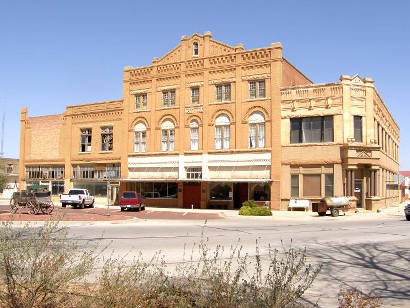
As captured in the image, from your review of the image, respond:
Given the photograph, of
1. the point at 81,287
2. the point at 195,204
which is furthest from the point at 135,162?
the point at 81,287

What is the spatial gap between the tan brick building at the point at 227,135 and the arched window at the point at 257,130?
9 cm

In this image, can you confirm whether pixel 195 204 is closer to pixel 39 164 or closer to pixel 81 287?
pixel 39 164

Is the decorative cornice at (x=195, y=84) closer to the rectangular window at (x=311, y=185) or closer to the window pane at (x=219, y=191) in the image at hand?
the window pane at (x=219, y=191)

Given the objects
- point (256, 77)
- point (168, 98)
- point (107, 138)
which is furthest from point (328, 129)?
point (107, 138)

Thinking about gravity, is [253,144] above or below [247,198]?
above

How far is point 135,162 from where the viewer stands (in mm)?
45031

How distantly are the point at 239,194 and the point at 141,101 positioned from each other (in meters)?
14.6

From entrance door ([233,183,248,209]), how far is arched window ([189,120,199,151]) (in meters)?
5.43

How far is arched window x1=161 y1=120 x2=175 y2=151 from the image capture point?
4350 centimetres

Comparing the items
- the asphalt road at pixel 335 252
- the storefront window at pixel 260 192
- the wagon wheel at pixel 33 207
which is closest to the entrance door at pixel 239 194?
the storefront window at pixel 260 192

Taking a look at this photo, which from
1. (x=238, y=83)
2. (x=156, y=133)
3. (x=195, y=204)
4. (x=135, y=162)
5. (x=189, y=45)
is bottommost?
(x=195, y=204)

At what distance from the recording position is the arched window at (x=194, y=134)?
42094 millimetres

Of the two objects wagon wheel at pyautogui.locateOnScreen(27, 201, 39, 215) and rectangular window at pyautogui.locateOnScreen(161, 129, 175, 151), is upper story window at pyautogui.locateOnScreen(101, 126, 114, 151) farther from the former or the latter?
wagon wheel at pyautogui.locateOnScreen(27, 201, 39, 215)

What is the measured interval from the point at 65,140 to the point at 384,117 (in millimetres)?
35143
